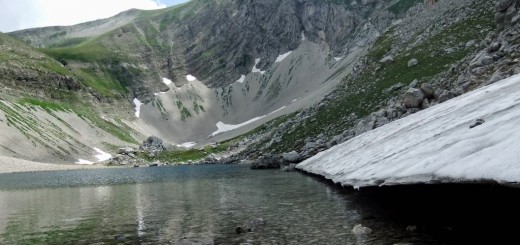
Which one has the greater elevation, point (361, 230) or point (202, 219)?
point (202, 219)

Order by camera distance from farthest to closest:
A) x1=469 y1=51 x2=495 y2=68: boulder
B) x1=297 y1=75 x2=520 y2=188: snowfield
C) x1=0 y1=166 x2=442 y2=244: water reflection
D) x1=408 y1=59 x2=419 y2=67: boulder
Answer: x1=408 y1=59 x2=419 y2=67: boulder < x1=469 y1=51 x2=495 y2=68: boulder < x1=0 y1=166 x2=442 y2=244: water reflection < x1=297 y1=75 x2=520 y2=188: snowfield

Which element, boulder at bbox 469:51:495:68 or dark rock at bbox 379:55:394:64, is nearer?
boulder at bbox 469:51:495:68

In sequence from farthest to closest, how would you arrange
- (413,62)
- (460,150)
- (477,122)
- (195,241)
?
1. (413,62)
2. (195,241)
3. (477,122)
4. (460,150)

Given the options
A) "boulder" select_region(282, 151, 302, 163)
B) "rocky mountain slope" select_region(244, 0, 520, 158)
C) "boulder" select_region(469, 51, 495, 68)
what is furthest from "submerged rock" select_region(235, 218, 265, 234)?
"boulder" select_region(282, 151, 302, 163)

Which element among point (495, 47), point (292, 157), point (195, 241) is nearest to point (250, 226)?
point (195, 241)

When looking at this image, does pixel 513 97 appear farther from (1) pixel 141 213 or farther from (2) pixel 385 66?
(2) pixel 385 66

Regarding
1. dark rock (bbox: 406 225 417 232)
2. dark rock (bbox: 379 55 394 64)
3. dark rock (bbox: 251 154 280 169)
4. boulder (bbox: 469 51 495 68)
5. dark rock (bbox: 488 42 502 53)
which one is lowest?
dark rock (bbox: 406 225 417 232)

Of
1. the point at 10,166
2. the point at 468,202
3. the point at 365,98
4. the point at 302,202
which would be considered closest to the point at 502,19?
the point at 365,98

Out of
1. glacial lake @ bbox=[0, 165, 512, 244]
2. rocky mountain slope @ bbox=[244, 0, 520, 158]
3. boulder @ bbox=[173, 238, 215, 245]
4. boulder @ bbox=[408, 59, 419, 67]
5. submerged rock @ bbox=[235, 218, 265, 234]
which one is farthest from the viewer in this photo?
boulder @ bbox=[408, 59, 419, 67]

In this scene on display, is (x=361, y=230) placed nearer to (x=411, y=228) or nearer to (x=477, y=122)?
(x=411, y=228)

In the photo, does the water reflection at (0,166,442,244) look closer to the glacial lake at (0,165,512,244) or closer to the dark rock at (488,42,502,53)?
the glacial lake at (0,165,512,244)

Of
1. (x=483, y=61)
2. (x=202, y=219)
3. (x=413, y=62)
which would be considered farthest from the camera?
(x=413, y=62)

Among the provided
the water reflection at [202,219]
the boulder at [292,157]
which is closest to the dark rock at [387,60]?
the boulder at [292,157]

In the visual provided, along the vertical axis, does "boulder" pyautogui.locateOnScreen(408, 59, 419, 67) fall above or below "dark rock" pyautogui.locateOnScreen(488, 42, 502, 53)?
above
